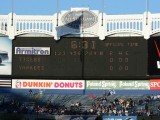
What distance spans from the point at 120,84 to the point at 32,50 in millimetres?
8189

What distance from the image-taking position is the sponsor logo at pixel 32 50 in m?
49.0

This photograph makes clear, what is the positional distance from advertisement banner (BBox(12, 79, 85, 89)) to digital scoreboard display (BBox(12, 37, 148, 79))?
112 centimetres

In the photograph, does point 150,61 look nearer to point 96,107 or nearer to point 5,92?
point 96,107

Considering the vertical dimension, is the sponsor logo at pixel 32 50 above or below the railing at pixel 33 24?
below

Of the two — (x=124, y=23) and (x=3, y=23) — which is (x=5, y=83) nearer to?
(x=3, y=23)

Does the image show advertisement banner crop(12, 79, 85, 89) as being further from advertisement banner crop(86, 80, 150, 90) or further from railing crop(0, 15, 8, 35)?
railing crop(0, 15, 8, 35)

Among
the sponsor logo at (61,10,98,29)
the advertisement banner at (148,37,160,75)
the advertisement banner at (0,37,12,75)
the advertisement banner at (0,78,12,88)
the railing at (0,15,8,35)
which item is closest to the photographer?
the advertisement banner at (148,37,160,75)

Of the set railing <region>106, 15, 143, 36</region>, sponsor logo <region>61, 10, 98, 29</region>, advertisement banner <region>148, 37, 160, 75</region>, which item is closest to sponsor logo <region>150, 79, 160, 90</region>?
advertisement banner <region>148, 37, 160, 75</region>

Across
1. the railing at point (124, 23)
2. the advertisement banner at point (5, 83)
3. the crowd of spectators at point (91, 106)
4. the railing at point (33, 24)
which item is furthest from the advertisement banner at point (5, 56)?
the railing at point (124, 23)


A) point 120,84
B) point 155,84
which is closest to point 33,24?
point 120,84

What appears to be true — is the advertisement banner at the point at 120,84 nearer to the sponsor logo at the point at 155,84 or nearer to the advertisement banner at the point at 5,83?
the sponsor logo at the point at 155,84

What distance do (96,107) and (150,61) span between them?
661cm

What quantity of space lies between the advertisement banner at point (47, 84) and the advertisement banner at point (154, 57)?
6224 mm

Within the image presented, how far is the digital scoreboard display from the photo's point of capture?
4812cm
